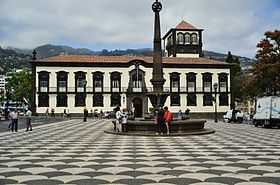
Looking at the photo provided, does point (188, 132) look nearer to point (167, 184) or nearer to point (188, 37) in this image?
point (167, 184)

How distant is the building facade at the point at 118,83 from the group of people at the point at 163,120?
44.8 m

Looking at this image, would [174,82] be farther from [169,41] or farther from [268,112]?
[268,112]

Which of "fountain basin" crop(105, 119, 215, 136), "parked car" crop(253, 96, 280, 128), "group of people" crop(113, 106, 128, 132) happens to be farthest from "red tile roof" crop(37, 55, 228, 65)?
"fountain basin" crop(105, 119, 215, 136)

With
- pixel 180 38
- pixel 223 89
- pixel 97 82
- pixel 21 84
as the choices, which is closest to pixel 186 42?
pixel 180 38

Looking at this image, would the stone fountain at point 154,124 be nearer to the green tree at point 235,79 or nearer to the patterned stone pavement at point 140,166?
the patterned stone pavement at point 140,166

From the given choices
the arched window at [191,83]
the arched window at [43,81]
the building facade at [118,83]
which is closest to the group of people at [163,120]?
the building facade at [118,83]

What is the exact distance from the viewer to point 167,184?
319 inches

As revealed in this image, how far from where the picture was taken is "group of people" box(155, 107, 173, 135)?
68.9 feet

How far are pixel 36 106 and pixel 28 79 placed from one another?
26.1 meters

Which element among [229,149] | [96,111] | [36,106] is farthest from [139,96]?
[229,149]

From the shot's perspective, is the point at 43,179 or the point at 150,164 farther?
the point at 150,164

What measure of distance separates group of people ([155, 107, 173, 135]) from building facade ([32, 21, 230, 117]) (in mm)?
44781

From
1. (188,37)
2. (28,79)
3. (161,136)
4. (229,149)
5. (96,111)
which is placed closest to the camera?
(229,149)

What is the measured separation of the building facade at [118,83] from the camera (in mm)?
69312
